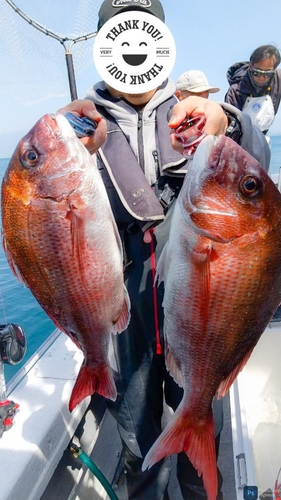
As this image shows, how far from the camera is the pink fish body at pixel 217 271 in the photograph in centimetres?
128

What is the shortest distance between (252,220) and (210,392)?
0.74 metres

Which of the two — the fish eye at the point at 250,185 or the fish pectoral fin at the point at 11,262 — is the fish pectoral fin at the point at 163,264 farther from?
the fish pectoral fin at the point at 11,262

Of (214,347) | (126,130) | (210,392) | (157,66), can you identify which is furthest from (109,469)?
(157,66)

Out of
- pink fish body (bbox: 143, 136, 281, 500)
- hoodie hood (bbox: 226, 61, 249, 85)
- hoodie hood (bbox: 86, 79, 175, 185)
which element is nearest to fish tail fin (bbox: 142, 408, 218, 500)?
pink fish body (bbox: 143, 136, 281, 500)

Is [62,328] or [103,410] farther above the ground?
[62,328]

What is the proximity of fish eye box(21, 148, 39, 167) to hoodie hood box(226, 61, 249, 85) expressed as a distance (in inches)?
170

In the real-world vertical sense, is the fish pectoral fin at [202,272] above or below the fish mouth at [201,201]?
below

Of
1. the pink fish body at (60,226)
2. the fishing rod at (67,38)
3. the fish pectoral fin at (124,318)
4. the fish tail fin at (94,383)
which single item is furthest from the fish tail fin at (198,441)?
the fishing rod at (67,38)

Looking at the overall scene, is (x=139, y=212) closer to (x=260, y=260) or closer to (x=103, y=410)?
(x=260, y=260)

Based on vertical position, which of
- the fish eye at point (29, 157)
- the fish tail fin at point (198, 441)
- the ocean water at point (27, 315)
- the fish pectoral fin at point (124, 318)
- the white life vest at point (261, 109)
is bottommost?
the ocean water at point (27, 315)

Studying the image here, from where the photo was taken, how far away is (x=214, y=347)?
1.47 meters

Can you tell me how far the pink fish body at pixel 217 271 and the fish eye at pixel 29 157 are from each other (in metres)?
0.54

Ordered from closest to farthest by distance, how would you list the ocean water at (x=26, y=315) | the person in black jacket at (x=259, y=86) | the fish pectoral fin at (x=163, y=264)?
the fish pectoral fin at (x=163, y=264)
the person in black jacket at (x=259, y=86)
the ocean water at (x=26, y=315)
